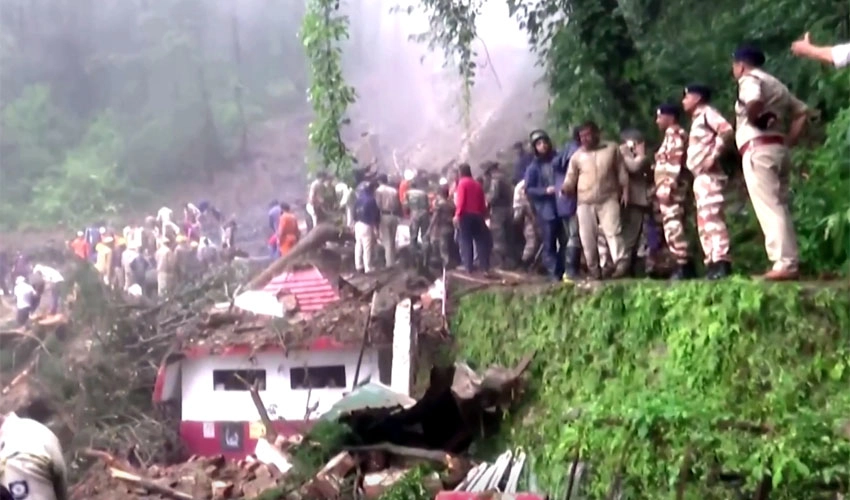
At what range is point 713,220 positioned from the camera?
422cm

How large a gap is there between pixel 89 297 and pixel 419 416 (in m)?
3.42

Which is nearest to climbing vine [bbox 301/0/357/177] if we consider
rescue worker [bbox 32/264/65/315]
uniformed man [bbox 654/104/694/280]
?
rescue worker [bbox 32/264/65/315]

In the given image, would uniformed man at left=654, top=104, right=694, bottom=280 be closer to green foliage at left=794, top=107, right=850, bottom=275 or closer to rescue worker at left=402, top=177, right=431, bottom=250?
green foliage at left=794, top=107, right=850, bottom=275

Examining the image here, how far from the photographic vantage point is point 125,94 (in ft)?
29.6

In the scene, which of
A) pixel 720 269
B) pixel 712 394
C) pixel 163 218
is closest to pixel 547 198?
pixel 720 269

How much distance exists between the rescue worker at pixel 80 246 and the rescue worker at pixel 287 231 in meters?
1.72

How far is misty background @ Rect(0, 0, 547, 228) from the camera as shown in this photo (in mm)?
8070

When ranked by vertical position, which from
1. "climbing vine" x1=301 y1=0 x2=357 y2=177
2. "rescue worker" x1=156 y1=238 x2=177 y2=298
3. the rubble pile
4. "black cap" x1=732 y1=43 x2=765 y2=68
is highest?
"climbing vine" x1=301 y1=0 x2=357 y2=177

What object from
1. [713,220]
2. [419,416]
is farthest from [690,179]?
[419,416]

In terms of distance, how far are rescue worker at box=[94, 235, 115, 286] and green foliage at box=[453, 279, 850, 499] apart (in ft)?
15.8

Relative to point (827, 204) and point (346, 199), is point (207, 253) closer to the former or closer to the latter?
point (346, 199)

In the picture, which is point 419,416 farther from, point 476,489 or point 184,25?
point 184,25

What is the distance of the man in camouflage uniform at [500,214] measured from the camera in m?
7.27

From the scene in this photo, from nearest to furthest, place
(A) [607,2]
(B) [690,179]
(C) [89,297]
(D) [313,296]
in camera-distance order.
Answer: (B) [690,179] → (A) [607,2] → (D) [313,296] → (C) [89,297]
